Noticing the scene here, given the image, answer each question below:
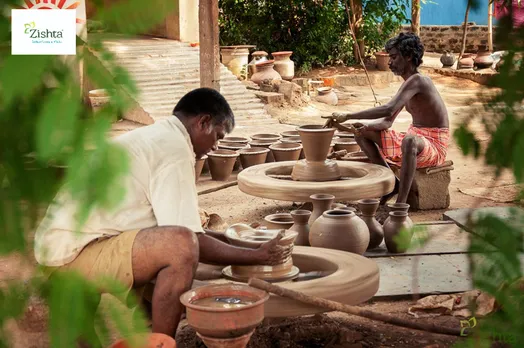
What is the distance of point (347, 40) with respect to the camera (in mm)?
19297

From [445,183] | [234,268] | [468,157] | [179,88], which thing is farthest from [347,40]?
[468,157]

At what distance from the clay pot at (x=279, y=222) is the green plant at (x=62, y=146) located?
4.42m

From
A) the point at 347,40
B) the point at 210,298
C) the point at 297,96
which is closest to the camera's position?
the point at 210,298

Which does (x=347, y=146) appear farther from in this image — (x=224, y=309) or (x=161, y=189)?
(x=224, y=309)

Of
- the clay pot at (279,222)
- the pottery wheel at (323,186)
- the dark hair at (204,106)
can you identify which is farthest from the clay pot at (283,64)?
the dark hair at (204,106)

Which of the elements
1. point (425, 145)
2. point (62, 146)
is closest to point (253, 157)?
point (425, 145)

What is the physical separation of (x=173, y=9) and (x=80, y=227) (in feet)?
1.01

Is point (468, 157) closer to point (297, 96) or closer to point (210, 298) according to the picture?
point (210, 298)

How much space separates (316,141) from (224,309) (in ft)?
12.0

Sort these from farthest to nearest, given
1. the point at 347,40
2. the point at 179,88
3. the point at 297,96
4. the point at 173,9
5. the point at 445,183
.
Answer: the point at 347,40 < the point at 297,96 < the point at 179,88 < the point at 445,183 < the point at 173,9

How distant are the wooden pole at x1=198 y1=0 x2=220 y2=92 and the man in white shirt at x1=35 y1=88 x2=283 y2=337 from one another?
520 cm

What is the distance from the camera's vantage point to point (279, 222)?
5.55m

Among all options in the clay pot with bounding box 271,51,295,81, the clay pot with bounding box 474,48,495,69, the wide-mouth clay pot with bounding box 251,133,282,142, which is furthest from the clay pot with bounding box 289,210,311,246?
the clay pot with bounding box 474,48,495,69

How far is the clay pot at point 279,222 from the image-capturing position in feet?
18.2
